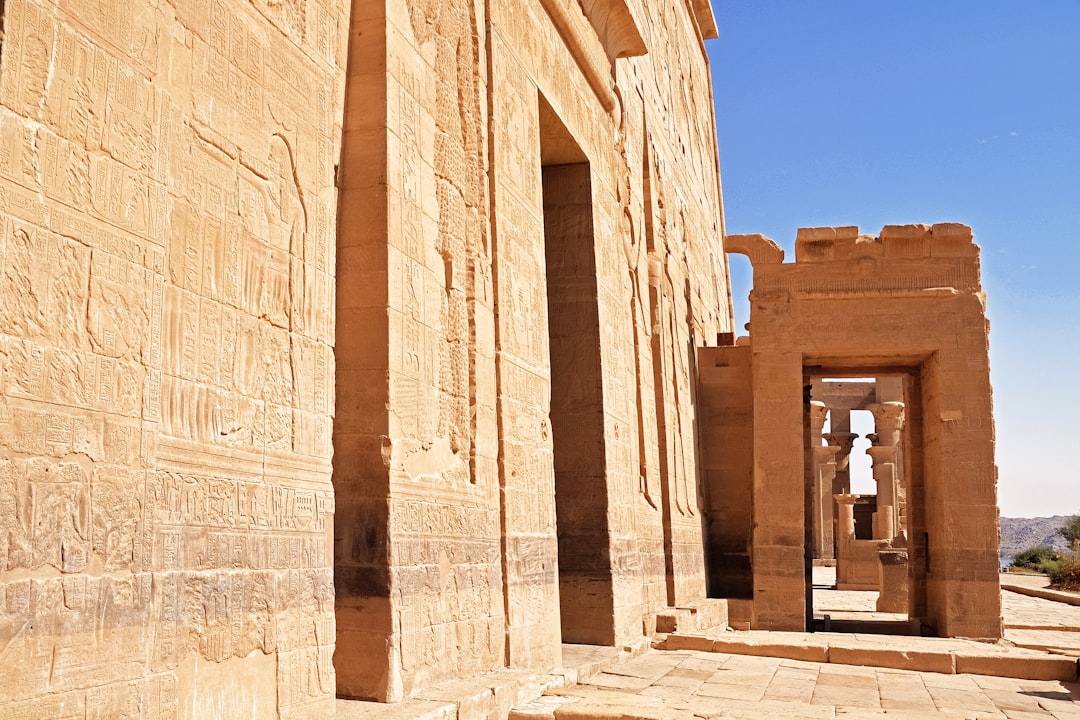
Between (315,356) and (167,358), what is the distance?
2.59 ft

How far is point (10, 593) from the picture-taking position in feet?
7.57

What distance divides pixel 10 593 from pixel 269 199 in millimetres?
1649

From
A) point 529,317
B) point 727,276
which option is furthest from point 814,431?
point 529,317

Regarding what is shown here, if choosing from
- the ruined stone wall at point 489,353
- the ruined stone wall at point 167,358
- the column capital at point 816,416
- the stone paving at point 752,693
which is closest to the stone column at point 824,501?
the column capital at point 816,416

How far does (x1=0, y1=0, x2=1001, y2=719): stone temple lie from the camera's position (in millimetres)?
2500

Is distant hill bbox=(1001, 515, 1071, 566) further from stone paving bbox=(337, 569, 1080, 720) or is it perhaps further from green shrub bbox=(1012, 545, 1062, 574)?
stone paving bbox=(337, 569, 1080, 720)

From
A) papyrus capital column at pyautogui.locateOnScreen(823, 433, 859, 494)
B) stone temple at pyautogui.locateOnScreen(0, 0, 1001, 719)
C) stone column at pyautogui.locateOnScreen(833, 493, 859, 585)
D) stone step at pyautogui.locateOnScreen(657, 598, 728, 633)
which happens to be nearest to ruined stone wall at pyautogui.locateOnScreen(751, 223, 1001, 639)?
stone step at pyautogui.locateOnScreen(657, 598, 728, 633)

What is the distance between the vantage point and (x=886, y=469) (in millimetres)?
22422

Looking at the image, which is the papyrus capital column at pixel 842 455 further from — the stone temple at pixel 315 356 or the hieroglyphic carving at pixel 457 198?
the hieroglyphic carving at pixel 457 198

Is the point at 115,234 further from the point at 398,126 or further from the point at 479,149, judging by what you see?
the point at 479,149

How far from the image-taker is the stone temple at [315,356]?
2.50 meters

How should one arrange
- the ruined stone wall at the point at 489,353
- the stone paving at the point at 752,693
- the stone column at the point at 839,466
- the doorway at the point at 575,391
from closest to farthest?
the ruined stone wall at the point at 489,353, the stone paving at the point at 752,693, the doorway at the point at 575,391, the stone column at the point at 839,466

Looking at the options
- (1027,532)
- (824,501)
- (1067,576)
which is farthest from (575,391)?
(1027,532)

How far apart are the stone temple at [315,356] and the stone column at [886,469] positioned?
45.1 feet
